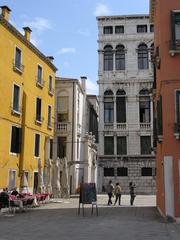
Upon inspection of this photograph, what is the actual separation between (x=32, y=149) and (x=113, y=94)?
18142 mm

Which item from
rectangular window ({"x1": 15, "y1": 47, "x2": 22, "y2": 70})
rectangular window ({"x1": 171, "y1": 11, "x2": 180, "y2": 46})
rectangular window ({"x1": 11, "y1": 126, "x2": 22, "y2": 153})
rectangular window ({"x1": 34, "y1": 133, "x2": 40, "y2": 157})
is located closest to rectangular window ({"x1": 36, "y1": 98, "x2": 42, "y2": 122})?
rectangular window ({"x1": 34, "y1": 133, "x2": 40, "y2": 157})

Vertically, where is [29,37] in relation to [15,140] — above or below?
above

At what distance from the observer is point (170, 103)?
17125 mm

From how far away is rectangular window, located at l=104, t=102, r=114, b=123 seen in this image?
47.2m

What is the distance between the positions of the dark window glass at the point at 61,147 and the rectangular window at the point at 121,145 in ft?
30.2

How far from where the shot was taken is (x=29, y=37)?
3231 centimetres

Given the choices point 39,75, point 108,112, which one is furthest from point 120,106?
point 39,75

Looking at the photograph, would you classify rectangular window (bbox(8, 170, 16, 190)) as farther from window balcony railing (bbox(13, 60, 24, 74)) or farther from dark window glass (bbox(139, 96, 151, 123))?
dark window glass (bbox(139, 96, 151, 123))

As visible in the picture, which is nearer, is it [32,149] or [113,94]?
[32,149]

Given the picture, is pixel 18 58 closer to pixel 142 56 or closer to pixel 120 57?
pixel 120 57

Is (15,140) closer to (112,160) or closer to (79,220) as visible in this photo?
(79,220)

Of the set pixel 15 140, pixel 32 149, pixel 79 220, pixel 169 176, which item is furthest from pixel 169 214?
pixel 32 149

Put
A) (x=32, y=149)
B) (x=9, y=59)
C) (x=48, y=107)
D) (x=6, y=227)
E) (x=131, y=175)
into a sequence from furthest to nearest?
1. (x=131, y=175)
2. (x=48, y=107)
3. (x=32, y=149)
4. (x=9, y=59)
5. (x=6, y=227)

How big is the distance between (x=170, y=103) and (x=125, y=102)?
97.9 feet
